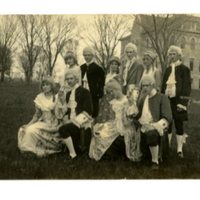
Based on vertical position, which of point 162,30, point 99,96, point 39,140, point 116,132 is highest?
point 162,30

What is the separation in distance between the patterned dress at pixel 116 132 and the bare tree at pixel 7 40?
1.41 m

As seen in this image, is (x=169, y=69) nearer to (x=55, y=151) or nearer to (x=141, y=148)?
(x=141, y=148)

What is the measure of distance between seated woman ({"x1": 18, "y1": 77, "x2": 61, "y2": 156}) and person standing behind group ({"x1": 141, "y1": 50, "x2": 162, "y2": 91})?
1.23m

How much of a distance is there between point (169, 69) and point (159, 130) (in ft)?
2.62

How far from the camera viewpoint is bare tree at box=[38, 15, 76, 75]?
8961mm

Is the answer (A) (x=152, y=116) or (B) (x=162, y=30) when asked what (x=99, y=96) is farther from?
(B) (x=162, y=30)

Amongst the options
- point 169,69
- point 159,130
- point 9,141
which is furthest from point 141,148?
point 9,141

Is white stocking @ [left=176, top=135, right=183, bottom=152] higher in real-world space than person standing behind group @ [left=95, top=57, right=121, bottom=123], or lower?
lower

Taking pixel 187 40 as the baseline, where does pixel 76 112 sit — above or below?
below

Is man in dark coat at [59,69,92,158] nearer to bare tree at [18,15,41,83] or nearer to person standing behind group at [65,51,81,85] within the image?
person standing behind group at [65,51,81,85]

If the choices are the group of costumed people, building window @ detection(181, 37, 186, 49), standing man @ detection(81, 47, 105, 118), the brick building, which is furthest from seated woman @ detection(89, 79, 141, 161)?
building window @ detection(181, 37, 186, 49)

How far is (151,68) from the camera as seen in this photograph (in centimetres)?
902

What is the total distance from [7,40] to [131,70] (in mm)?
1649

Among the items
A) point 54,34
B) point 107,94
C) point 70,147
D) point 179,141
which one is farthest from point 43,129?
point 179,141
